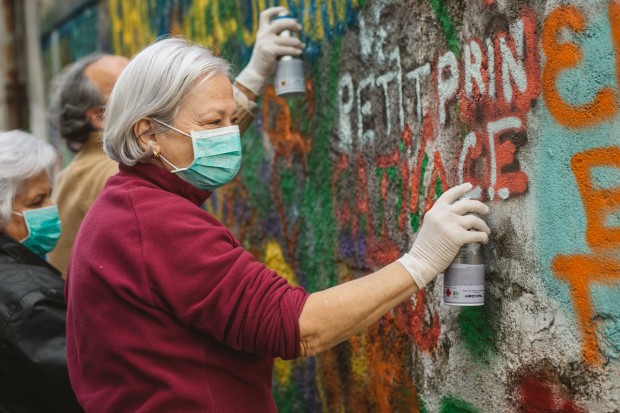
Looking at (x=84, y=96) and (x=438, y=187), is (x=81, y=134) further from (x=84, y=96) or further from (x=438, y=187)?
(x=438, y=187)

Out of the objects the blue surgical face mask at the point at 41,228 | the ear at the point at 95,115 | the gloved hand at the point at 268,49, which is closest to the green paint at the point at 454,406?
the gloved hand at the point at 268,49

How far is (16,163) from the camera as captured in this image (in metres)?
3.14

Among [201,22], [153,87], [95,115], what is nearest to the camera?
[153,87]

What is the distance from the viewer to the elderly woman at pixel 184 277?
7.04ft

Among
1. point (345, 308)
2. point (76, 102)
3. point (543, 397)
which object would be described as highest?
point (76, 102)

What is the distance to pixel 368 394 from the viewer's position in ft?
10.6

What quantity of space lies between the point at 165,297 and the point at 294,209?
1637mm

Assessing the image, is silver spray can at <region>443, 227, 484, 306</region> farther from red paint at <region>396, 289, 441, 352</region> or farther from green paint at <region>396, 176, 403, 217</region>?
green paint at <region>396, 176, 403, 217</region>

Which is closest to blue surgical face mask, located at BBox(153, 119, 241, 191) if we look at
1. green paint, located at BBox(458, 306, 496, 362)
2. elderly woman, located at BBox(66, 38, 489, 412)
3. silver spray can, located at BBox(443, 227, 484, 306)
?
elderly woman, located at BBox(66, 38, 489, 412)

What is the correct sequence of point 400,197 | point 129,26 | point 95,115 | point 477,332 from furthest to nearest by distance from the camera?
point 129,26 < point 95,115 < point 400,197 < point 477,332

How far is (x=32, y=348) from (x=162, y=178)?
0.79 metres

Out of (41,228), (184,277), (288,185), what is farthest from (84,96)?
(184,277)

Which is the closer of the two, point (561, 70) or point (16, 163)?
point (561, 70)

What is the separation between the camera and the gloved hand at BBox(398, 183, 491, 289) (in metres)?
2.22
